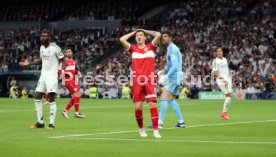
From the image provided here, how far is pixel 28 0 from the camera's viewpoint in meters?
75.8

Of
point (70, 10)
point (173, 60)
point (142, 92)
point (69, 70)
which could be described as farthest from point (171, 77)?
point (70, 10)

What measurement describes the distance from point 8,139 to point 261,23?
4143cm

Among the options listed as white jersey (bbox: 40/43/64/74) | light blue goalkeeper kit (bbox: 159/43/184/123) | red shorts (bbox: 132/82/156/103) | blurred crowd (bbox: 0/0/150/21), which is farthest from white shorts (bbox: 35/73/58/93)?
blurred crowd (bbox: 0/0/150/21)

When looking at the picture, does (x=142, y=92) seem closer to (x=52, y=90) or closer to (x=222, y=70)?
A: (x=52, y=90)

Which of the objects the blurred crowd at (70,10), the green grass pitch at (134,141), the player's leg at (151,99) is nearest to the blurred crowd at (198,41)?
the blurred crowd at (70,10)

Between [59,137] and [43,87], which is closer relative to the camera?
[59,137]

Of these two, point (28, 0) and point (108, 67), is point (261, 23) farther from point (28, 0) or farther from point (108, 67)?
point (28, 0)

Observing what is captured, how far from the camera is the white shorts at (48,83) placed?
19.8 metres

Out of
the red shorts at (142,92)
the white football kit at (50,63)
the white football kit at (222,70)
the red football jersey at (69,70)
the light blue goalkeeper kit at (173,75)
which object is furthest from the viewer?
the red football jersey at (69,70)

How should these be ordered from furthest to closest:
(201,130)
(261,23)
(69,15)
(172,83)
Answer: (69,15) < (261,23) < (172,83) < (201,130)

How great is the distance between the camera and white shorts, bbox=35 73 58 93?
19.8 metres

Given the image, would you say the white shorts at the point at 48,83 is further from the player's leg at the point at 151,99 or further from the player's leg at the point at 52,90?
the player's leg at the point at 151,99

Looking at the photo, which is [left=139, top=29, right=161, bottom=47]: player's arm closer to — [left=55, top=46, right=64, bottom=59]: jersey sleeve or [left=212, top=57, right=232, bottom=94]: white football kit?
[left=55, top=46, right=64, bottom=59]: jersey sleeve

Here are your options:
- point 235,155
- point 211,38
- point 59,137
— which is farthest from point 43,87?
point 211,38
